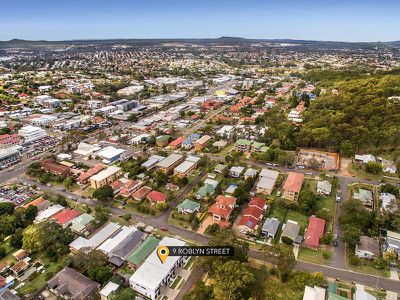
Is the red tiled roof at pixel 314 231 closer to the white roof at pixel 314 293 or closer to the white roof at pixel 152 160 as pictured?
the white roof at pixel 314 293

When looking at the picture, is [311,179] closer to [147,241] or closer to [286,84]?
[147,241]

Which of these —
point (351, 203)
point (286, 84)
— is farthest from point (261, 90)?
point (351, 203)

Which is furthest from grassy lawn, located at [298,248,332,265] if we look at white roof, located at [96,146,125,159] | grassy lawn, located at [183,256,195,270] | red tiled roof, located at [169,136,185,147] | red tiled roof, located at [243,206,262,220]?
white roof, located at [96,146,125,159]

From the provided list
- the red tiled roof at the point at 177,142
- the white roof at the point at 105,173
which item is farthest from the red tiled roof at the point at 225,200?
the red tiled roof at the point at 177,142

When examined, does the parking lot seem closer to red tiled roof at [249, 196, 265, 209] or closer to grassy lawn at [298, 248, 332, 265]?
red tiled roof at [249, 196, 265, 209]

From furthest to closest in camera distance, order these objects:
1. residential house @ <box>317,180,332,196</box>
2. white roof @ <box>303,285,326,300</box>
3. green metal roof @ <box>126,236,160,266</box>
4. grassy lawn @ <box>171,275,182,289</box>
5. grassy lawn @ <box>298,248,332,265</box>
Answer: residential house @ <box>317,180,332,196</box>
grassy lawn @ <box>298,248,332,265</box>
green metal roof @ <box>126,236,160,266</box>
grassy lawn @ <box>171,275,182,289</box>
white roof @ <box>303,285,326,300</box>

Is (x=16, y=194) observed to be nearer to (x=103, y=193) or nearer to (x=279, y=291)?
(x=103, y=193)
